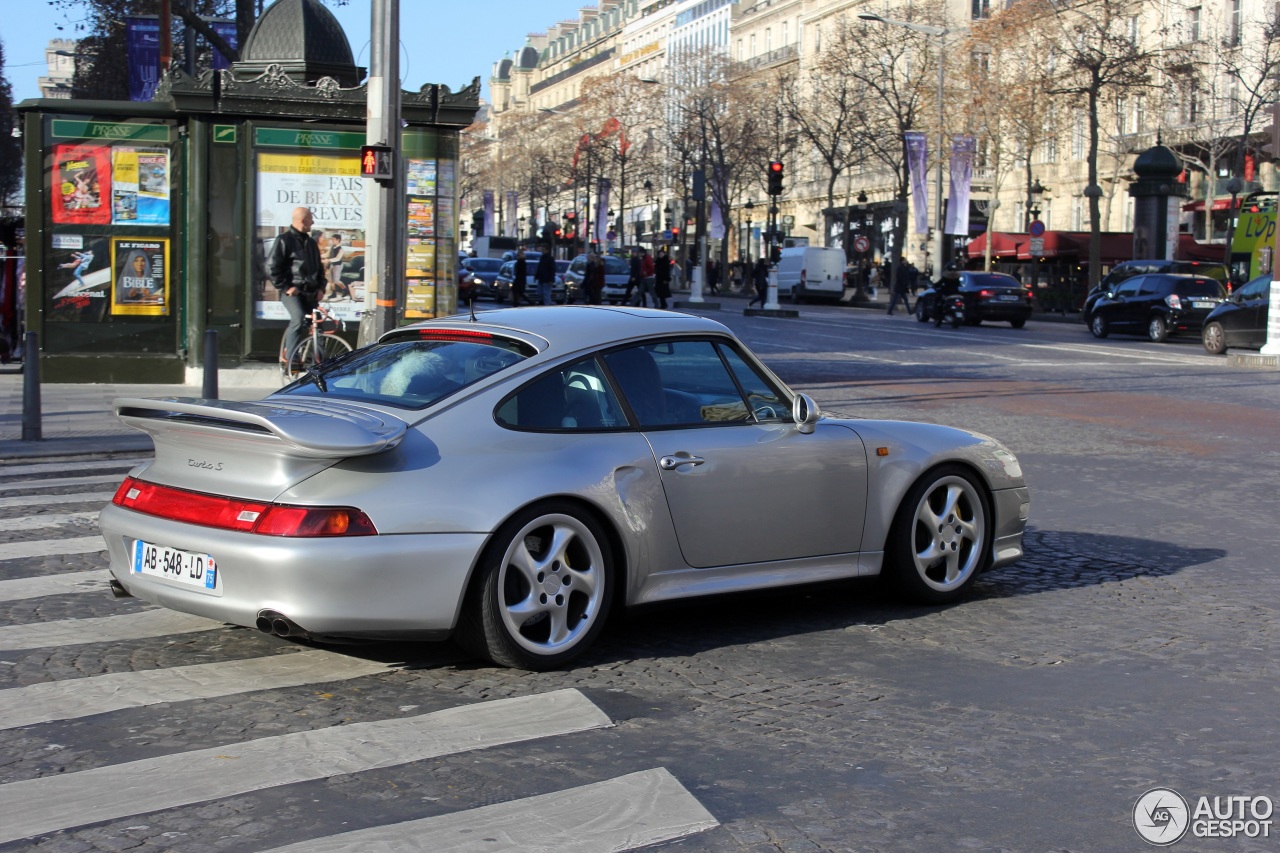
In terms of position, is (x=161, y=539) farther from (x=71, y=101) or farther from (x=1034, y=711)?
(x=71, y=101)

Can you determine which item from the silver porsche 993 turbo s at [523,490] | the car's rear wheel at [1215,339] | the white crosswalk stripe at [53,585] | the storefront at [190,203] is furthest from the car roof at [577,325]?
the car's rear wheel at [1215,339]

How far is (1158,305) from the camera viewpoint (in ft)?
114

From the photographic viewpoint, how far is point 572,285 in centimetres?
5075

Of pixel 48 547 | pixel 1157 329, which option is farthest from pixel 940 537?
pixel 1157 329

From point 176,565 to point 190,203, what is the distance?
1226 cm

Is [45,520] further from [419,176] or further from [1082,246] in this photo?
[1082,246]

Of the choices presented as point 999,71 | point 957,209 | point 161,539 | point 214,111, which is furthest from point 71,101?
point 999,71

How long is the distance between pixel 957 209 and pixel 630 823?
2003 inches

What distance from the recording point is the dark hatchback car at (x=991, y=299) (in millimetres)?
40625

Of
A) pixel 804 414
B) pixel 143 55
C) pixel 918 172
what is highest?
pixel 918 172

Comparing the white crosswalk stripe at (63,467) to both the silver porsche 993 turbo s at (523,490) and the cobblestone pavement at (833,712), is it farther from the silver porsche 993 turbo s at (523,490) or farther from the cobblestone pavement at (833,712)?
the silver porsche 993 turbo s at (523,490)

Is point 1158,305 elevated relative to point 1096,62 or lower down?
lower down

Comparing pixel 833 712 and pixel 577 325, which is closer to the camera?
pixel 833 712

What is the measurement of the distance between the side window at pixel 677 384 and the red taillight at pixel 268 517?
133 cm
